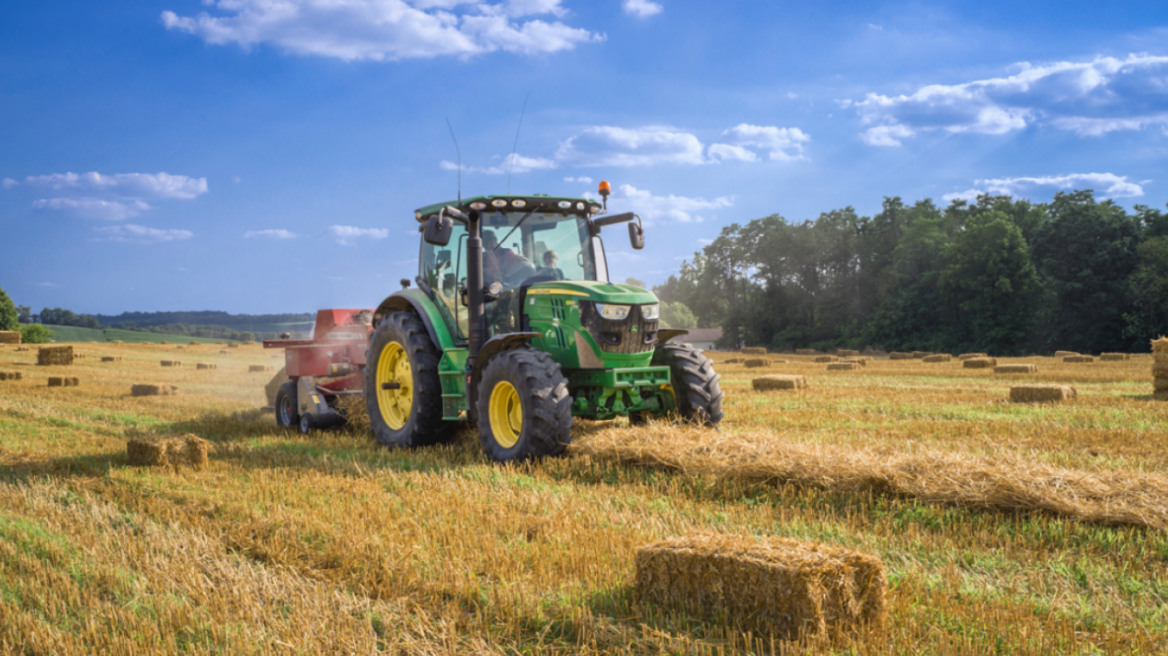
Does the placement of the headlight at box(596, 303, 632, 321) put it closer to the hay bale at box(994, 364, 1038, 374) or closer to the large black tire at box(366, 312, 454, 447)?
the large black tire at box(366, 312, 454, 447)

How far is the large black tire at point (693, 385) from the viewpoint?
296 inches

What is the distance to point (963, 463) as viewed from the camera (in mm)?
5543

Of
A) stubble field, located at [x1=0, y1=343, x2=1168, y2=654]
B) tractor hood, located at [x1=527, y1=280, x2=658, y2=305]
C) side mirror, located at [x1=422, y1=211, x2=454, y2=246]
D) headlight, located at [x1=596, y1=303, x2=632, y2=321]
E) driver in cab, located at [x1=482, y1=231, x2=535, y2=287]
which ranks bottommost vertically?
stubble field, located at [x1=0, y1=343, x2=1168, y2=654]

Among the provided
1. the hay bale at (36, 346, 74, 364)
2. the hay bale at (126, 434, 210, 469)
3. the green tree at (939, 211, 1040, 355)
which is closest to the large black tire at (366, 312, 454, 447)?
the hay bale at (126, 434, 210, 469)

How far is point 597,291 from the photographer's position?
7.20 meters

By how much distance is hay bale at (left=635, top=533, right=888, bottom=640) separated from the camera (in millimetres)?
3080

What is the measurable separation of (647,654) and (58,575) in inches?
126

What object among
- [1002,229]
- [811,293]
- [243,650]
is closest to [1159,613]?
[243,650]

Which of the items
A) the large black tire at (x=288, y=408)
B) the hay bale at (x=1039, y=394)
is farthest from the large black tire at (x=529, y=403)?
the hay bale at (x=1039, y=394)

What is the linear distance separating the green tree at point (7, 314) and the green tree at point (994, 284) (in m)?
61.9

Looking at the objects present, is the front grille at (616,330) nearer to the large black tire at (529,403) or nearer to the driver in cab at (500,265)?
the large black tire at (529,403)

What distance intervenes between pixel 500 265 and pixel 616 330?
1.49 m

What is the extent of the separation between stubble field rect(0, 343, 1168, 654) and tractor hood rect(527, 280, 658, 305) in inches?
46.6

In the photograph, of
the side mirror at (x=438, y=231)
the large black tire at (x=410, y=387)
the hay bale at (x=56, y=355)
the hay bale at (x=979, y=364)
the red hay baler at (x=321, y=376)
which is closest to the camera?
the side mirror at (x=438, y=231)
